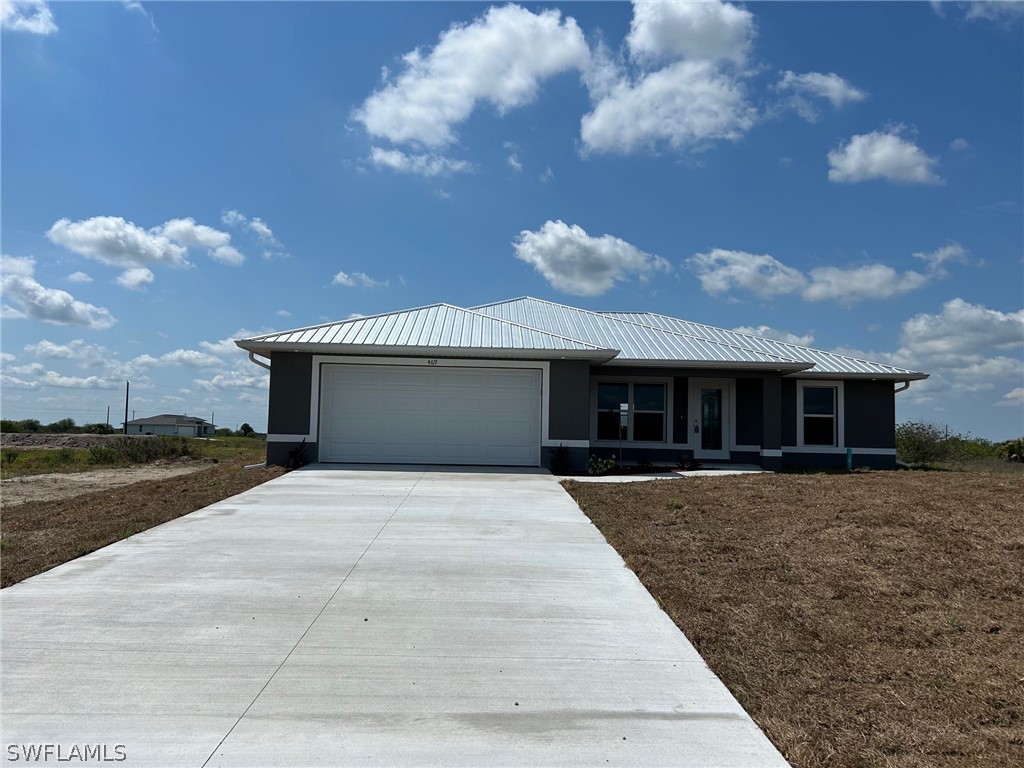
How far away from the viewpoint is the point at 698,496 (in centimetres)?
1155

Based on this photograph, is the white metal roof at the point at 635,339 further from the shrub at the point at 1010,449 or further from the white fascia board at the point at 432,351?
the shrub at the point at 1010,449

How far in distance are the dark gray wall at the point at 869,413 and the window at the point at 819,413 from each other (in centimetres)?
31

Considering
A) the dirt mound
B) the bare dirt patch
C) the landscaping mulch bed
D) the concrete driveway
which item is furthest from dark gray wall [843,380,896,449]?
the dirt mound

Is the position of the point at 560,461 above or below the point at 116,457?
above

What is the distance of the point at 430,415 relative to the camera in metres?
16.2

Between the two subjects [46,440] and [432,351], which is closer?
[432,351]

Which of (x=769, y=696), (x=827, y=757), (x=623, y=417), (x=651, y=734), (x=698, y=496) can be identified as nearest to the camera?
(x=827, y=757)

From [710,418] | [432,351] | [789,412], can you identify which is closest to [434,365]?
[432,351]

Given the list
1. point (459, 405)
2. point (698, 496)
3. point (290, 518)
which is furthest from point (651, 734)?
point (459, 405)

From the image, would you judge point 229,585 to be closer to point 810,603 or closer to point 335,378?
point 810,603

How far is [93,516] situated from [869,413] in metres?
17.7

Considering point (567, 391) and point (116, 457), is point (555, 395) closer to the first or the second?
point (567, 391)

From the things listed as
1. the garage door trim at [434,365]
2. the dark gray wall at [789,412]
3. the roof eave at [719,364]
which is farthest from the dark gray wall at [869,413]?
the garage door trim at [434,365]

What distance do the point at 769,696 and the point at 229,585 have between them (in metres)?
4.58
